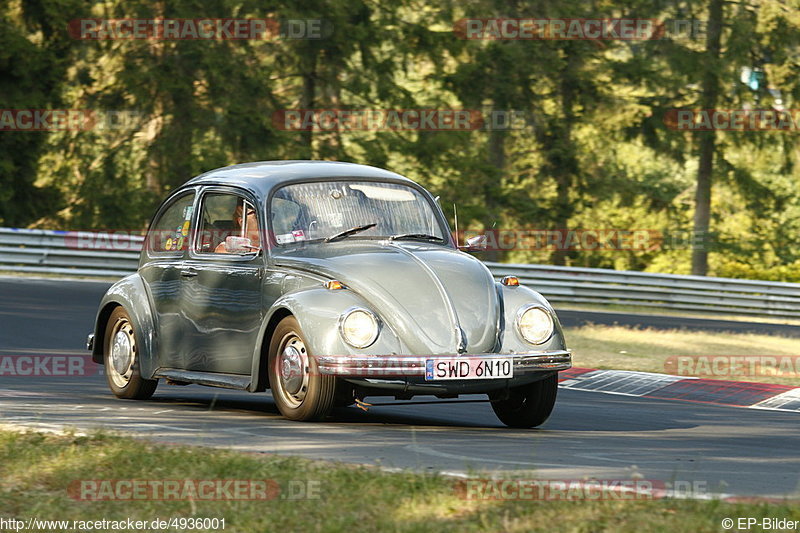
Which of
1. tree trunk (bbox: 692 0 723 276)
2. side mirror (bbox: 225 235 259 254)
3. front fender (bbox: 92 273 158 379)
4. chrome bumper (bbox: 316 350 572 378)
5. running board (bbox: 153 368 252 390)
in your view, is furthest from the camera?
tree trunk (bbox: 692 0 723 276)

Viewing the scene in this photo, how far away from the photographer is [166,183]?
33.5 metres

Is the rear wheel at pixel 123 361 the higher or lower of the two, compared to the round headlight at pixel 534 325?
lower

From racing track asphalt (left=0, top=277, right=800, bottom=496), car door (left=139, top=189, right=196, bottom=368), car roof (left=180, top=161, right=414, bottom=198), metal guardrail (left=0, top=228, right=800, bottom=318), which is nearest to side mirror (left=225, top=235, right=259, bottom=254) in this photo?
car roof (left=180, top=161, right=414, bottom=198)

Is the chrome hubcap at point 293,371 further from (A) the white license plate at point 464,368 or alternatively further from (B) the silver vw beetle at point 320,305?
(A) the white license plate at point 464,368

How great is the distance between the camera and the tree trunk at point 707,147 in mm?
36656

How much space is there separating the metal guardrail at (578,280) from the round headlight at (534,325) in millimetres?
16831

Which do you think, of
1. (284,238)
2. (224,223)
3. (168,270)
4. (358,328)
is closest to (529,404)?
(358,328)

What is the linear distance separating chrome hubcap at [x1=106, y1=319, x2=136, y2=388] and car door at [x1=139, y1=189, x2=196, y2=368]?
1.30 feet

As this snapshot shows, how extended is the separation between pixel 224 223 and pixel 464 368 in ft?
9.11

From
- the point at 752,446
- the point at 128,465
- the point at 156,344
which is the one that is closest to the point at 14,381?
the point at 156,344

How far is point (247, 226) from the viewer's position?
32.1 feet

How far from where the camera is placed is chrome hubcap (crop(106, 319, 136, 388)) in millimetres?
10523

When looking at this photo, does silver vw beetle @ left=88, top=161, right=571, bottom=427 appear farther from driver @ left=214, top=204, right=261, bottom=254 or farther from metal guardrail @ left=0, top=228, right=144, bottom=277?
metal guardrail @ left=0, top=228, right=144, bottom=277

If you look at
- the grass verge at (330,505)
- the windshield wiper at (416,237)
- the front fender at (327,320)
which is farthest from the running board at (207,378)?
the grass verge at (330,505)
